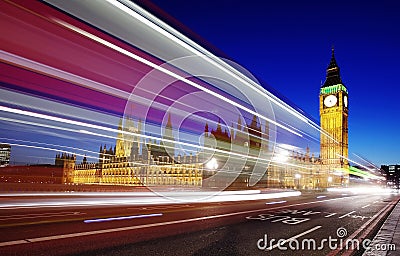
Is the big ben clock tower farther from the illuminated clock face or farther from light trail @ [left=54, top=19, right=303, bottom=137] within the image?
light trail @ [left=54, top=19, right=303, bottom=137]

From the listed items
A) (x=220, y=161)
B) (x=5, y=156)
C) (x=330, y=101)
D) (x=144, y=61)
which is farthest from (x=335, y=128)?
(x=5, y=156)

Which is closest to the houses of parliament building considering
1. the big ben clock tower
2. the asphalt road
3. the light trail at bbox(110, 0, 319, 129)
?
the big ben clock tower

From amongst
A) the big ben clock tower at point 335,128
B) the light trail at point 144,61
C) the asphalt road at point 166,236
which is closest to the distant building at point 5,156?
the asphalt road at point 166,236

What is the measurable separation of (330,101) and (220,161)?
10805 centimetres

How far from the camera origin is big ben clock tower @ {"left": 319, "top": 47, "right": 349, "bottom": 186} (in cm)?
11575

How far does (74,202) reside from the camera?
1305cm

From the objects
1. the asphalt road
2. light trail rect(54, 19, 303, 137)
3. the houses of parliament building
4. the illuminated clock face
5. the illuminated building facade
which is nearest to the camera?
the asphalt road

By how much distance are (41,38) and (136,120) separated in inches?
270

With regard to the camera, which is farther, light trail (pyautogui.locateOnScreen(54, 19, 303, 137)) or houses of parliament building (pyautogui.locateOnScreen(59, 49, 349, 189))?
houses of parliament building (pyautogui.locateOnScreen(59, 49, 349, 189))

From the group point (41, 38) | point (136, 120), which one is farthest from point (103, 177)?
point (41, 38)

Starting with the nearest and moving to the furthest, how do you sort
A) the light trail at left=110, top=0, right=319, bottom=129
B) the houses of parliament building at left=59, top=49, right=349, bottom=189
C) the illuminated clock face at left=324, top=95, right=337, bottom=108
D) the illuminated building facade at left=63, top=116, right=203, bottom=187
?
1. the light trail at left=110, top=0, right=319, bottom=129
2. the houses of parliament building at left=59, top=49, right=349, bottom=189
3. the illuminated building facade at left=63, top=116, right=203, bottom=187
4. the illuminated clock face at left=324, top=95, right=337, bottom=108

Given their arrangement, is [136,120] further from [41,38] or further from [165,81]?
[41,38]

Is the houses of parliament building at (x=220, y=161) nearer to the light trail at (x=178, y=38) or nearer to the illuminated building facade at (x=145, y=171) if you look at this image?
the illuminated building facade at (x=145, y=171)

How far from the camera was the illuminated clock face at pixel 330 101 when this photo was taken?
5064 inches
